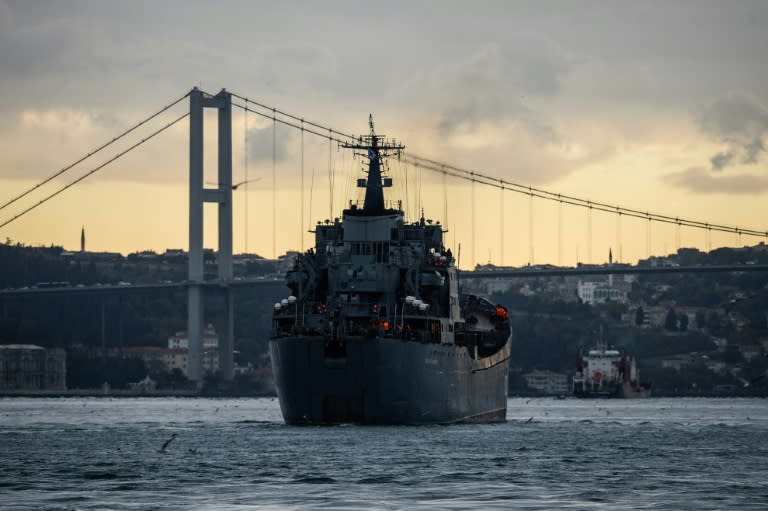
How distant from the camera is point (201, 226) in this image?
126 meters

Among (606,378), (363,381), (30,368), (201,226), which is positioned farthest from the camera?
(30,368)

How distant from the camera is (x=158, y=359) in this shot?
585ft

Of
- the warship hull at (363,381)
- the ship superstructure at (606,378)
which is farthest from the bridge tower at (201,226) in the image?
the warship hull at (363,381)

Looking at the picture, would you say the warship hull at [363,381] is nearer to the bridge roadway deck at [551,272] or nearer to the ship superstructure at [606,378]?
the bridge roadway deck at [551,272]

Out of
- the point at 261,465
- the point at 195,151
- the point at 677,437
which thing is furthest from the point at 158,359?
the point at 261,465

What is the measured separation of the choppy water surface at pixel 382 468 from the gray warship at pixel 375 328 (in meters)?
1.11

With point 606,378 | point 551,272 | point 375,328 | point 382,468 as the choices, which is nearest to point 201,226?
point 551,272

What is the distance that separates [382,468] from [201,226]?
8172cm

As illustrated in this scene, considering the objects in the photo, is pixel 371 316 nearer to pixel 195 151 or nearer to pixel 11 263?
pixel 195 151

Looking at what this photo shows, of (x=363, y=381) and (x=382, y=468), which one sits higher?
(x=363, y=381)

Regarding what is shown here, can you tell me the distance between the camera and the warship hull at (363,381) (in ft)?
197

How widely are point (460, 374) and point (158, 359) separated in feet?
375

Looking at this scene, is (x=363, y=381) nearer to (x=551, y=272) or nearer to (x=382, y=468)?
(x=382, y=468)

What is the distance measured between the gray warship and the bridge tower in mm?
56533
